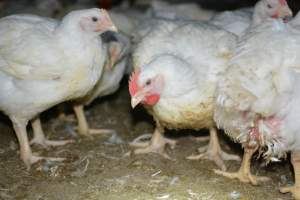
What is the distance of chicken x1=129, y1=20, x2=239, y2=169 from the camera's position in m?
3.65

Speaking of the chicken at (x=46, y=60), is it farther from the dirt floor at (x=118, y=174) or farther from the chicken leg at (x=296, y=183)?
the chicken leg at (x=296, y=183)

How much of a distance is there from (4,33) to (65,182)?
4.03ft

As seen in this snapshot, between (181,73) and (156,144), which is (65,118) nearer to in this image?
(156,144)

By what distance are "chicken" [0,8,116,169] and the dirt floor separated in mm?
500

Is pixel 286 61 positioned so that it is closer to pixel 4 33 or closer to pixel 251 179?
pixel 251 179

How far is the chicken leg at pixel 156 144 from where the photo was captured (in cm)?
438

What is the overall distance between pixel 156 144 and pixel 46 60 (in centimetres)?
125

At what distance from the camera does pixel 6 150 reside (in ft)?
14.3

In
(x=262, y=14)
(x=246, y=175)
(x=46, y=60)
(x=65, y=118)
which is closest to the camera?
(x=46, y=60)

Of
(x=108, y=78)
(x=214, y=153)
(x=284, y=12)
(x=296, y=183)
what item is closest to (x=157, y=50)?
(x=108, y=78)

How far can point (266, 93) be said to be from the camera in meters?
3.31

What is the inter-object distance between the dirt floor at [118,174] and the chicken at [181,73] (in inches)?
11.5

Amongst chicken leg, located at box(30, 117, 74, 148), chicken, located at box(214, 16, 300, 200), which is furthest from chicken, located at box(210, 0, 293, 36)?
chicken leg, located at box(30, 117, 74, 148)

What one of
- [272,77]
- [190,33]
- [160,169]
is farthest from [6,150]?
[272,77]
